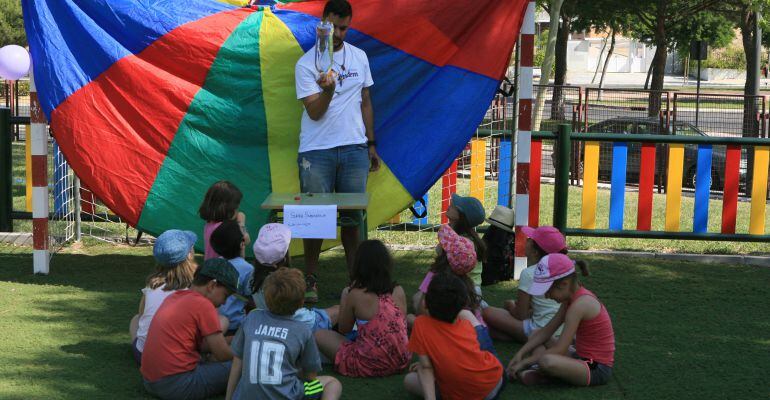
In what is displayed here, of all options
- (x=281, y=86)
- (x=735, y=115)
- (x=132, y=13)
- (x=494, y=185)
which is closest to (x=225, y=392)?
(x=281, y=86)

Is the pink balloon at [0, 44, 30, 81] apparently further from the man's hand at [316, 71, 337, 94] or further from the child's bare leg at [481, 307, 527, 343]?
the child's bare leg at [481, 307, 527, 343]

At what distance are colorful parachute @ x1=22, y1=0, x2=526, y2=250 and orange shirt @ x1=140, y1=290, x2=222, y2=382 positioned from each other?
8.53ft

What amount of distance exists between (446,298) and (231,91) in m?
3.45

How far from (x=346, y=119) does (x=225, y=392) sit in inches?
98.9

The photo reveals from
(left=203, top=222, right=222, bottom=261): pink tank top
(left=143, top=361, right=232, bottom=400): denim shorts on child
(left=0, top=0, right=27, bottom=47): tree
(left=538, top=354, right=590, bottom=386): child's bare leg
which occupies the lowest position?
(left=143, top=361, right=232, bottom=400): denim shorts on child

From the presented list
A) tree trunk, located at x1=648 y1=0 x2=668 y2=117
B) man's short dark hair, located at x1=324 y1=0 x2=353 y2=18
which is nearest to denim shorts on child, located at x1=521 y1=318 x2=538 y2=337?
man's short dark hair, located at x1=324 y1=0 x2=353 y2=18

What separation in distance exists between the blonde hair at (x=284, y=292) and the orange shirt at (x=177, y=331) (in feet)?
1.39

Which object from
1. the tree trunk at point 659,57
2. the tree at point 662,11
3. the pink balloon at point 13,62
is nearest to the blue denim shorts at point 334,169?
the pink balloon at point 13,62

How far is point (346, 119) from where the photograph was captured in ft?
22.4

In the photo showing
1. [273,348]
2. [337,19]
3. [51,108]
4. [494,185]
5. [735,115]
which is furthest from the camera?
[735,115]

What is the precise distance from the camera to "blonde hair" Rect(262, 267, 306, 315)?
444 centimetres

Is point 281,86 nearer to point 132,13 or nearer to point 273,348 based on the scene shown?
point 132,13

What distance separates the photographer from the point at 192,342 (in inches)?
188

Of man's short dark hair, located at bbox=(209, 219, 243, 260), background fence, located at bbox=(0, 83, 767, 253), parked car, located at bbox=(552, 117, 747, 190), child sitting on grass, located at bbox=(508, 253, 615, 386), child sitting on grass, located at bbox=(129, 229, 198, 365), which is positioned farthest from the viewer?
parked car, located at bbox=(552, 117, 747, 190)
